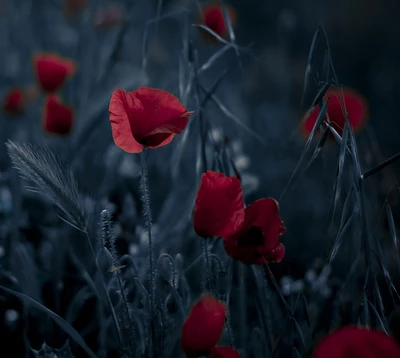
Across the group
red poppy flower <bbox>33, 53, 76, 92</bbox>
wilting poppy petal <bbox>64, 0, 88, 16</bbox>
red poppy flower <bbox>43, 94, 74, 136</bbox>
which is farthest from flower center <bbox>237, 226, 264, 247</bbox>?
wilting poppy petal <bbox>64, 0, 88, 16</bbox>

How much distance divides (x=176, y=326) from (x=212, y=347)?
29 cm

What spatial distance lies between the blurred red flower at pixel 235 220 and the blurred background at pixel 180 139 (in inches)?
3.0

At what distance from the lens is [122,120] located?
0.91 m

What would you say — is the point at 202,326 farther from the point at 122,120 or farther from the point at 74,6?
the point at 74,6

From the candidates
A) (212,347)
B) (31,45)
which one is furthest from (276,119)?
(212,347)

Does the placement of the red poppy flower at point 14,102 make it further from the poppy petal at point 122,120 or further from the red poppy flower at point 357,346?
the red poppy flower at point 357,346

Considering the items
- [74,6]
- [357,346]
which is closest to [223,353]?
[357,346]

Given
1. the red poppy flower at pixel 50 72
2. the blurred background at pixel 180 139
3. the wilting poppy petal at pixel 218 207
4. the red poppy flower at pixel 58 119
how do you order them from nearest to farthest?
the wilting poppy petal at pixel 218 207 < the blurred background at pixel 180 139 < the red poppy flower at pixel 58 119 < the red poppy flower at pixel 50 72

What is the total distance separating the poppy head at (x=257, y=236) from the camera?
2.94ft

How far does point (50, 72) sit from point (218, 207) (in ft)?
3.67

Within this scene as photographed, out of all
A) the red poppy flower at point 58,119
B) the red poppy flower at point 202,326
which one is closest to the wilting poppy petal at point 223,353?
the red poppy flower at point 202,326

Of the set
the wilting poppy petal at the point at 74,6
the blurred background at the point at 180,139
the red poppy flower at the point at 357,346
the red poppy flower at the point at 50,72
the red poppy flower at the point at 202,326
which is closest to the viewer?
the red poppy flower at the point at 357,346

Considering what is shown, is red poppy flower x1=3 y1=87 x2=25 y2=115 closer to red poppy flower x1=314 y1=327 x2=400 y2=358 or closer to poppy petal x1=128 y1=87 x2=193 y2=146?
poppy petal x1=128 y1=87 x2=193 y2=146

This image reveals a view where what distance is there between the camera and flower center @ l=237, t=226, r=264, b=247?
90 centimetres
